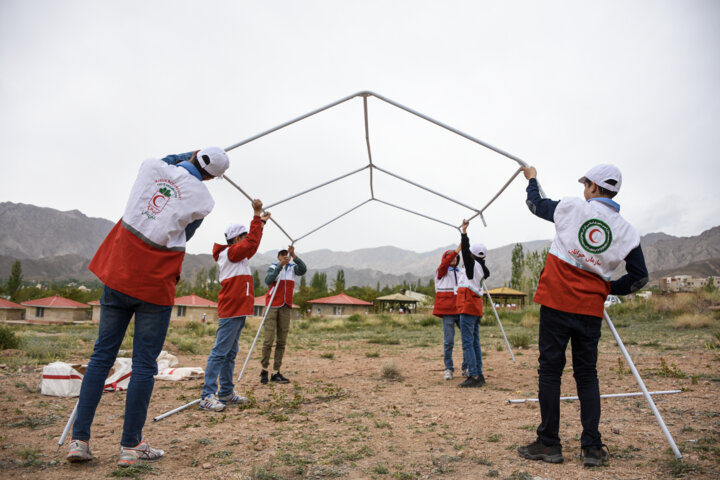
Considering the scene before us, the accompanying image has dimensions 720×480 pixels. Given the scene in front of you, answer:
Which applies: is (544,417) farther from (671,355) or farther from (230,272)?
(671,355)

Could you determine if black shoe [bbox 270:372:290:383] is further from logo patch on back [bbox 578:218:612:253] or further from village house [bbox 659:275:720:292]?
village house [bbox 659:275:720:292]

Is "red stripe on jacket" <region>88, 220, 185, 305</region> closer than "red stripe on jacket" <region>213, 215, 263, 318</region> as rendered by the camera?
Yes

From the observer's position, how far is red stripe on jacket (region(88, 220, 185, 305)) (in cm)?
306

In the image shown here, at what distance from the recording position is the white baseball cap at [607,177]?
11.5 feet

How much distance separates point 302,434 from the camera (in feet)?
13.0

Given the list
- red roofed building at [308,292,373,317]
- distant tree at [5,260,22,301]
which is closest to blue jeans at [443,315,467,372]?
red roofed building at [308,292,373,317]

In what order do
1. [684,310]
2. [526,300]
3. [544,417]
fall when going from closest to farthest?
1. [544,417]
2. [684,310]
3. [526,300]

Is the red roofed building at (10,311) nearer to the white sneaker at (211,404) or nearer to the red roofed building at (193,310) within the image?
the red roofed building at (193,310)

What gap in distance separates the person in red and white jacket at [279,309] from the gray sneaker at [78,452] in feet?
13.1

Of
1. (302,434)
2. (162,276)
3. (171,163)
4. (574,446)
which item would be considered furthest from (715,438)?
(171,163)

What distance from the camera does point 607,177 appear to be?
3.53 meters

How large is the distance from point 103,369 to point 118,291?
1.96 feet

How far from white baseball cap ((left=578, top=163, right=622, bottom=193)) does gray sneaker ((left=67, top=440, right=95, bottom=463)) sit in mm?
4377

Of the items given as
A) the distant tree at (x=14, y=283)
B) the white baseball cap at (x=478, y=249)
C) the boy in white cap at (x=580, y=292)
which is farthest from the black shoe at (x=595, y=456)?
the distant tree at (x=14, y=283)
